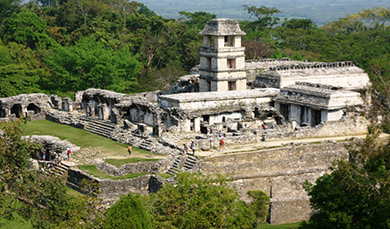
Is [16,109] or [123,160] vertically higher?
[16,109]

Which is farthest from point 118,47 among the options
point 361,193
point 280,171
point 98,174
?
point 361,193

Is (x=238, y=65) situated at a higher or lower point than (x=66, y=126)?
higher

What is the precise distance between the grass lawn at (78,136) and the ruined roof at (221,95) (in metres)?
5.94

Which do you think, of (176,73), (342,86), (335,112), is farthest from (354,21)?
(335,112)

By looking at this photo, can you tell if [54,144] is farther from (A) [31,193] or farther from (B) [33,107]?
(A) [31,193]

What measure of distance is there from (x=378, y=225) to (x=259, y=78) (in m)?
27.6

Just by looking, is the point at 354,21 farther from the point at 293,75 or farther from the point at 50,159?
the point at 50,159

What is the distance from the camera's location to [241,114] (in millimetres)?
48469

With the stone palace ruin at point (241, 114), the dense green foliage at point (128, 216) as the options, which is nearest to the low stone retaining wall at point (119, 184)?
the stone palace ruin at point (241, 114)

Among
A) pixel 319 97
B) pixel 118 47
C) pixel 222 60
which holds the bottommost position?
pixel 319 97

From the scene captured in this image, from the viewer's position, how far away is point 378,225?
29.1m

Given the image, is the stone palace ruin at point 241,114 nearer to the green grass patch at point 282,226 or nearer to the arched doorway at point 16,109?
the arched doorway at point 16,109

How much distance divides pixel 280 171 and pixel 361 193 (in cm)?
1042

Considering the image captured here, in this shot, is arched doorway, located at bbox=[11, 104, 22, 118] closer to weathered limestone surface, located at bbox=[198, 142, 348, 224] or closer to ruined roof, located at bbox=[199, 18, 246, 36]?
ruined roof, located at bbox=[199, 18, 246, 36]
